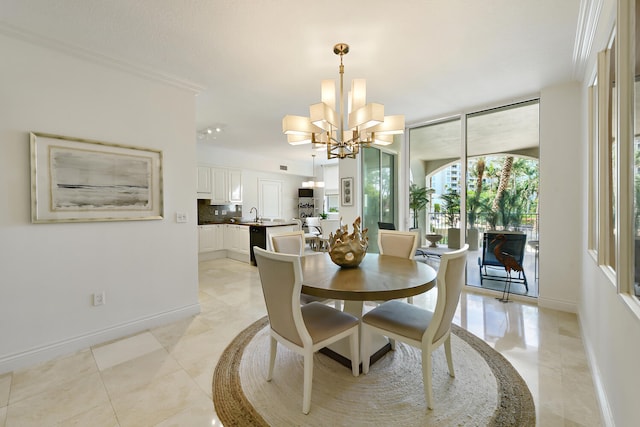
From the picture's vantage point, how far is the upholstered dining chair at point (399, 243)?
2744mm

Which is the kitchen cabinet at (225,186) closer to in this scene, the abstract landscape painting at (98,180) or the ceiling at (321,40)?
the ceiling at (321,40)

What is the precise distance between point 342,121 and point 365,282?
1.29m

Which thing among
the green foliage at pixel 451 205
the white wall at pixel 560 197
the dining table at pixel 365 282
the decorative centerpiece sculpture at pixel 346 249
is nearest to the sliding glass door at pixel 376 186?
the green foliage at pixel 451 205

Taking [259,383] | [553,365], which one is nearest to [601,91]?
[553,365]

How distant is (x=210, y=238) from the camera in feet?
20.3

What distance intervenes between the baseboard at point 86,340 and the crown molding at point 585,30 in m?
4.28

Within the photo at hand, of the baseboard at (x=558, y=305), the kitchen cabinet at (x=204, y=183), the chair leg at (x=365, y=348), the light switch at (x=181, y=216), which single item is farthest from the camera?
the kitchen cabinet at (x=204, y=183)

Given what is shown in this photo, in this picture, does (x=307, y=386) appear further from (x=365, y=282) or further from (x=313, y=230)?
(x=313, y=230)

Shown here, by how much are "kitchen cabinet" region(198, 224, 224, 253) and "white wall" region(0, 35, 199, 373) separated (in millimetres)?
3169

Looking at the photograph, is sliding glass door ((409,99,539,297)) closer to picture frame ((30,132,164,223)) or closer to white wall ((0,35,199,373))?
white wall ((0,35,199,373))

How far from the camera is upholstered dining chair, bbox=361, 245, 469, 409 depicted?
5.19 ft

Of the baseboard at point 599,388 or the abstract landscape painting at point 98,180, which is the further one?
the abstract landscape painting at point 98,180

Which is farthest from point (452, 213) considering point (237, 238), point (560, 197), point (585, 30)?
point (237, 238)

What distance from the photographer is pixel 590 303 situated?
2.26 meters
